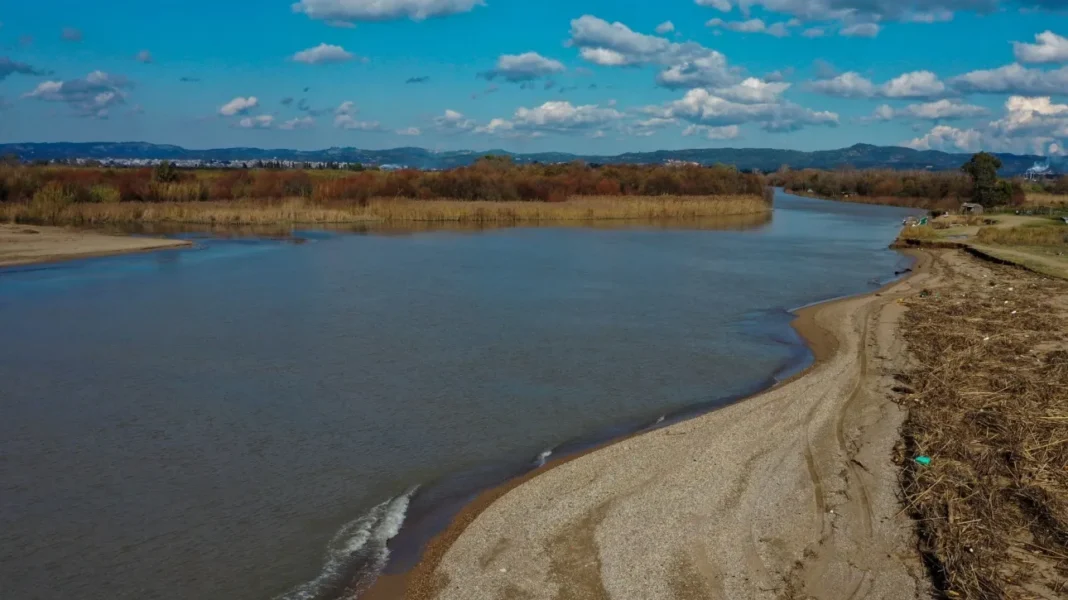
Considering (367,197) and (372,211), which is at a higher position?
(367,197)

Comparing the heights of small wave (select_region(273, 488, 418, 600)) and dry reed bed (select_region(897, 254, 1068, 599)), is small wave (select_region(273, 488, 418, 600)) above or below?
below

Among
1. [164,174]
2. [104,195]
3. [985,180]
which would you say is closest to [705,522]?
[104,195]

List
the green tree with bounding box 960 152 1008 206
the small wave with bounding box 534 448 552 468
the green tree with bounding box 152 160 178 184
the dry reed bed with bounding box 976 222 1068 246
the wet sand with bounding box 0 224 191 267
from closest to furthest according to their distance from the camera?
the small wave with bounding box 534 448 552 468, the wet sand with bounding box 0 224 191 267, the dry reed bed with bounding box 976 222 1068 246, the green tree with bounding box 152 160 178 184, the green tree with bounding box 960 152 1008 206

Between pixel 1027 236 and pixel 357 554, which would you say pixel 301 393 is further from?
pixel 1027 236

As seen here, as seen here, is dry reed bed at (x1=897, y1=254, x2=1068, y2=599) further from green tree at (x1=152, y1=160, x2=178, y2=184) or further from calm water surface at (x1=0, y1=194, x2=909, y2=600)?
green tree at (x1=152, y1=160, x2=178, y2=184)

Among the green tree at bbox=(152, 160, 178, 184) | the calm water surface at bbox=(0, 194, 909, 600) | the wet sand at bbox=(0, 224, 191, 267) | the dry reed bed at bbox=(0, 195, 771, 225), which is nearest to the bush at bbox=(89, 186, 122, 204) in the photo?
the dry reed bed at bbox=(0, 195, 771, 225)

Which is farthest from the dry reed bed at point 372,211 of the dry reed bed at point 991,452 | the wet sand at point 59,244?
the dry reed bed at point 991,452
